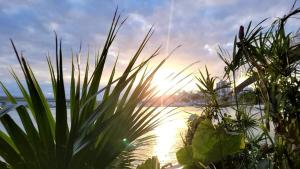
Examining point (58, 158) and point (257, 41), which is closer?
point (58, 158)

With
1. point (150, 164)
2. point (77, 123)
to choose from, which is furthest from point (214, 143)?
point (77, 123)

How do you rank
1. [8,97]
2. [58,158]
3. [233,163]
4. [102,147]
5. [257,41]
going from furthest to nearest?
1. [233,163]
2. [257,41]
3. [8,97]
4. [102,147]
5. [58,158]

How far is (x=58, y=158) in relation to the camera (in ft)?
3.13

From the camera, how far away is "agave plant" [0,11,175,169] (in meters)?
0.95

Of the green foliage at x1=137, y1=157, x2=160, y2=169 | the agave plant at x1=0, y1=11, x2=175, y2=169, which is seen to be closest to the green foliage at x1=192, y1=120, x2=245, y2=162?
the green foliage at x1=137, y1=157, x2=160, y2=169

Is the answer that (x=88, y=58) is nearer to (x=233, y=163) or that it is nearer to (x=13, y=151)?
(x=13, y=151)

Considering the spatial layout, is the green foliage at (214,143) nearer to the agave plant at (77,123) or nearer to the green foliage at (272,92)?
the green foliage at (272,92)

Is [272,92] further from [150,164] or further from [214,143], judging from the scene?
[150,164]

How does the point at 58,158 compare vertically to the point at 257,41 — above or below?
below

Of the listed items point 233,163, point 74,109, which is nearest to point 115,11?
point 74,109

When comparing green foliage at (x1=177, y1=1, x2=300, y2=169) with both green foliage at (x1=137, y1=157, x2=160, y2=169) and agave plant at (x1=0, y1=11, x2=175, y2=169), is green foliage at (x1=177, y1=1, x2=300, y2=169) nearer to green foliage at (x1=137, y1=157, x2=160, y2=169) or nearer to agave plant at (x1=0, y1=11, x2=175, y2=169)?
green foliage at (x1=137, y1=157, x2=160, y2=169)

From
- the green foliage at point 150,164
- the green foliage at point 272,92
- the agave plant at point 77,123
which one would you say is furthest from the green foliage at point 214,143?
the agave plant at point 77,123

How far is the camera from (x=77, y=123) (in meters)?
0.98

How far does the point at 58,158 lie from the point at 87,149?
9cm
